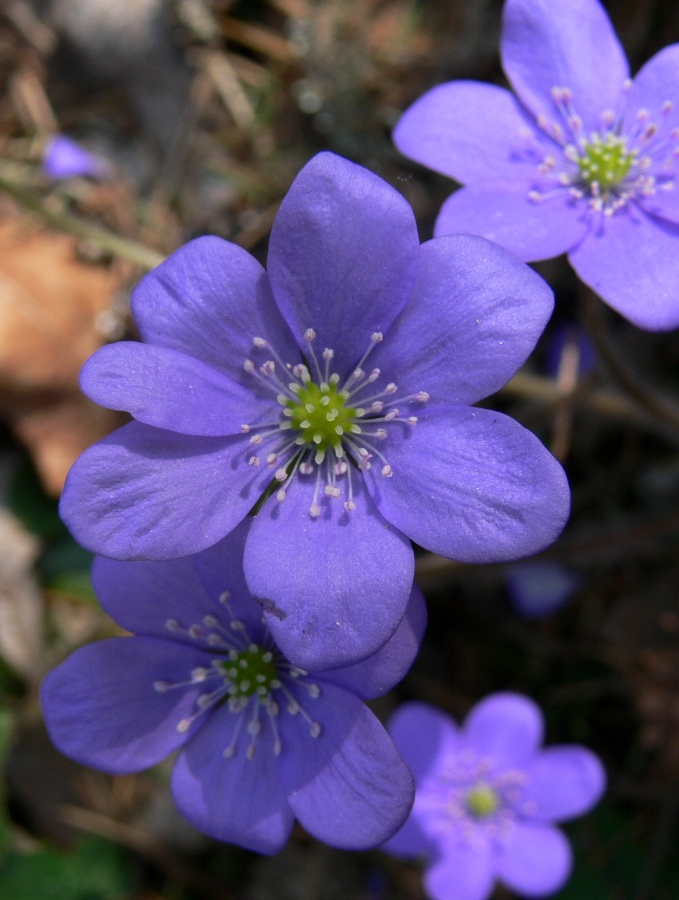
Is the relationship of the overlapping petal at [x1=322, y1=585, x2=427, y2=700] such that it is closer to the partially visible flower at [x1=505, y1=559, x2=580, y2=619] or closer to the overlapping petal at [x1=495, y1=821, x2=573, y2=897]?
the overlapping petal at [x1=495, y1=821, x2=573, y2=897]

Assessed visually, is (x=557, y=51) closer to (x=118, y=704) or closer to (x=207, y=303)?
(x=207, y=303)

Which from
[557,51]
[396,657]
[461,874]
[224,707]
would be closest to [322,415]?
[396,657]

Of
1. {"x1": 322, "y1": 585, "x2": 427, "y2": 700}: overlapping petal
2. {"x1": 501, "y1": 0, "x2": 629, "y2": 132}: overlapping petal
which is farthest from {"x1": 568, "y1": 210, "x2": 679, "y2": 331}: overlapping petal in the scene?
{"x1": 322, "y1": 585, "x2": 427, "y2": 700}: overlapping petal

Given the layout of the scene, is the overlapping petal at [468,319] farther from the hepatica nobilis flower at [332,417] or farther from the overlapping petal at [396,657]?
the overlapping petal at [396,657]

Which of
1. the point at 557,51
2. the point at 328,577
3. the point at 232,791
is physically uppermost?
the point at 557,51

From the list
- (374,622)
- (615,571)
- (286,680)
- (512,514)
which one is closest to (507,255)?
(512,514)

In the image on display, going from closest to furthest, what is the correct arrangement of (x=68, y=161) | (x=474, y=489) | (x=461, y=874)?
1. (x=474, y=489)
2. (x=461, y=874)
3. (x=68, y=161)

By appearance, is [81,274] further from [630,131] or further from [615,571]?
[615,571]
